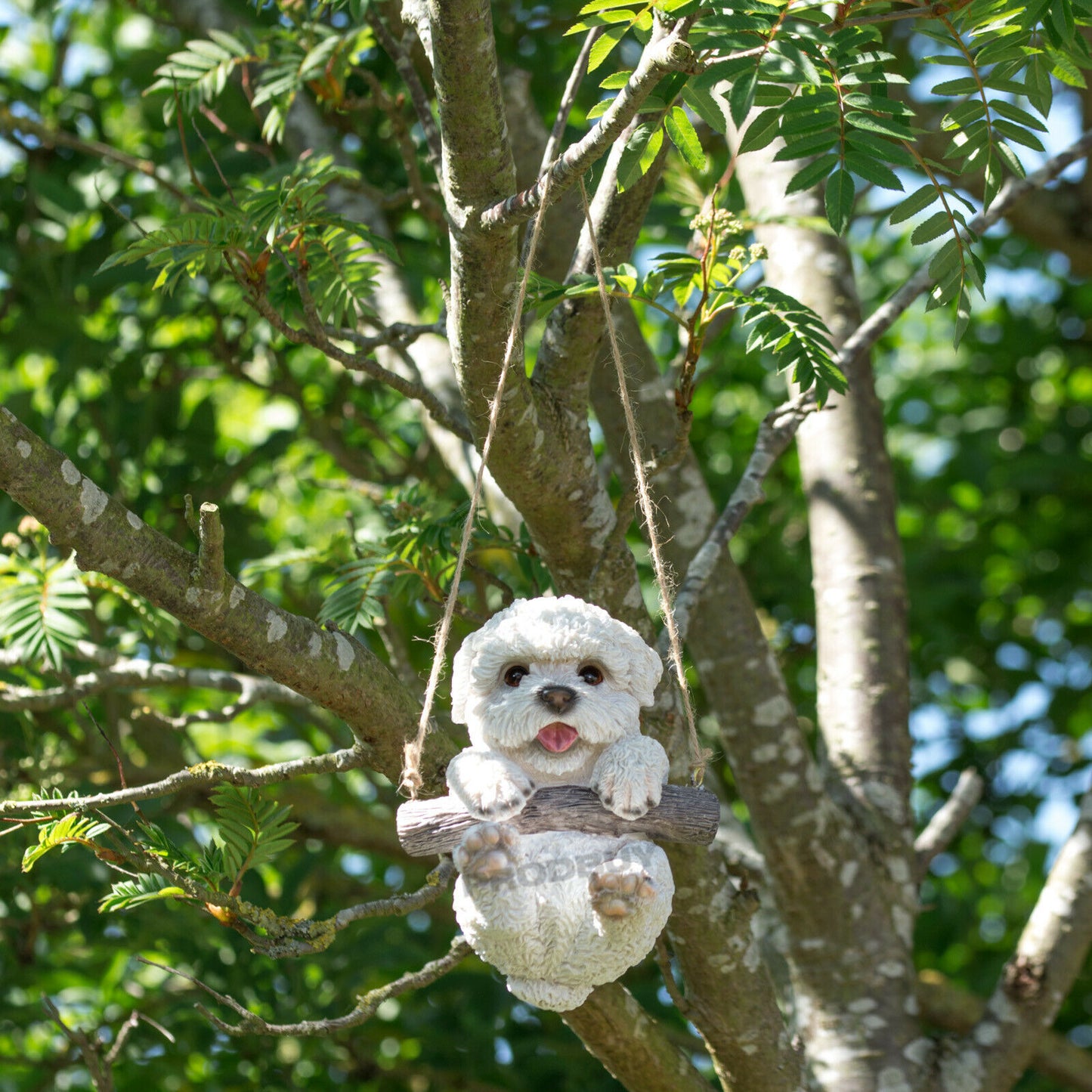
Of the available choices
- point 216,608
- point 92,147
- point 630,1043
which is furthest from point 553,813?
point 92,147

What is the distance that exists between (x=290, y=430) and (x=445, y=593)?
5.75 feet

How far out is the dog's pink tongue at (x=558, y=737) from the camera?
1472mm

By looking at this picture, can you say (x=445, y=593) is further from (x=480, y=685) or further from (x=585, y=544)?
(x=480, y=685)

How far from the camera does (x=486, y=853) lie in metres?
1.42

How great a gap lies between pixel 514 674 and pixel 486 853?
0.24 m

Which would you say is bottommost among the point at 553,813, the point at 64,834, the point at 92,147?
the point at 64,834

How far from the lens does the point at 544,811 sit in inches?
58.1

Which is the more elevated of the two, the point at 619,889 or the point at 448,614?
the point at 448,614

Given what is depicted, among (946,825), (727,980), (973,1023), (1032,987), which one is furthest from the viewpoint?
(973,1023)

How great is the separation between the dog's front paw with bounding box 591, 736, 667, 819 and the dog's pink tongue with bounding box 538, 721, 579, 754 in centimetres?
→ 5

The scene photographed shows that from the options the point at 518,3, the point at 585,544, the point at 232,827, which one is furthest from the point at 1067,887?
the point at 518,3

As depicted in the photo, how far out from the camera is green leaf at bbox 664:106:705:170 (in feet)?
5.59

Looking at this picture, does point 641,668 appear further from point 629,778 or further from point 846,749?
point 846,749

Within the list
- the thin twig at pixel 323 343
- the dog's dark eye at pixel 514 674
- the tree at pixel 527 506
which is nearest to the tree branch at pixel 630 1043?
the tree at pixel 527 506
